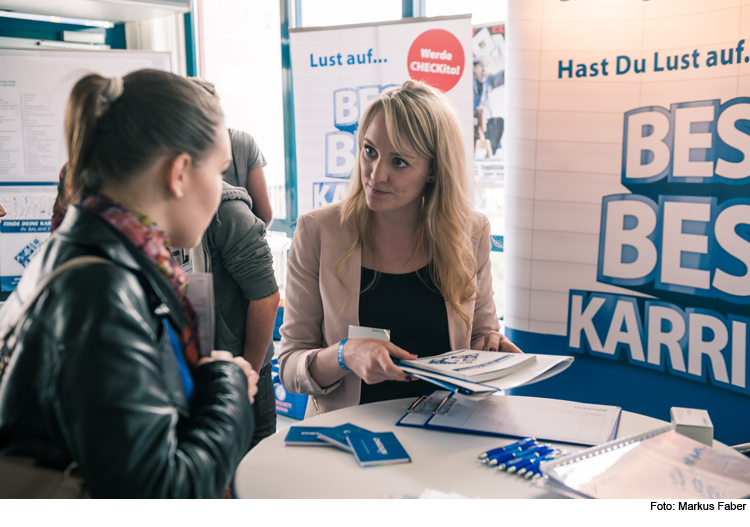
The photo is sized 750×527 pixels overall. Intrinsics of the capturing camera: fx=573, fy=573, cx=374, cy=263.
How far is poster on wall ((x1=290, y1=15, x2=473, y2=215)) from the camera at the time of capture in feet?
10.6

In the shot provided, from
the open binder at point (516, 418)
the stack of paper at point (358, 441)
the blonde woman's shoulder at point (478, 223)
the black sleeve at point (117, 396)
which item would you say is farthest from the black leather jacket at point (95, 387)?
the blonde woman's shoulder at point (478, 223)

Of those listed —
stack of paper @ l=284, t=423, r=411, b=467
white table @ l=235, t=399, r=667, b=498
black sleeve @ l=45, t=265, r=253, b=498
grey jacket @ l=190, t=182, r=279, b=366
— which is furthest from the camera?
grey jacket @ l=190, t=182, r=279, b=366

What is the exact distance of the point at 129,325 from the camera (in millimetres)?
692

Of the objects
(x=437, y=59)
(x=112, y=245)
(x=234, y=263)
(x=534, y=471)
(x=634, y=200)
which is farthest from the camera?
(x=437, y=59)

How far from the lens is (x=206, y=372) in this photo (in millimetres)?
894

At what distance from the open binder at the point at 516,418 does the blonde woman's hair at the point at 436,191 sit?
324mm

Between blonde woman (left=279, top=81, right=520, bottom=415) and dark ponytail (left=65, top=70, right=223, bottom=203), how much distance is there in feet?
3.00

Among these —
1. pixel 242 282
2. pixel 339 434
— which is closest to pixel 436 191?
pixel 242 282

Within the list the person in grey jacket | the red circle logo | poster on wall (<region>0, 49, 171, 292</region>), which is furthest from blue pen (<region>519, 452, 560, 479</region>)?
poster on wall (<region>0, 49, 171, 292</region>)

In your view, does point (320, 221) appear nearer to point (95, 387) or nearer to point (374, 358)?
point (374, 358)

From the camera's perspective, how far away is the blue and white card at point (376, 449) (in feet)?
3.90

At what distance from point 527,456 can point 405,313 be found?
0.64 m

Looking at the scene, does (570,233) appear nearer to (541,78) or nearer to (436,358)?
(541,78)

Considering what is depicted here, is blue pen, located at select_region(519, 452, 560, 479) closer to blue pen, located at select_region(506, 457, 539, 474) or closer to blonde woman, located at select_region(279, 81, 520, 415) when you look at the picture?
blue pen, located at select_region(506, 457, 539, 474)
